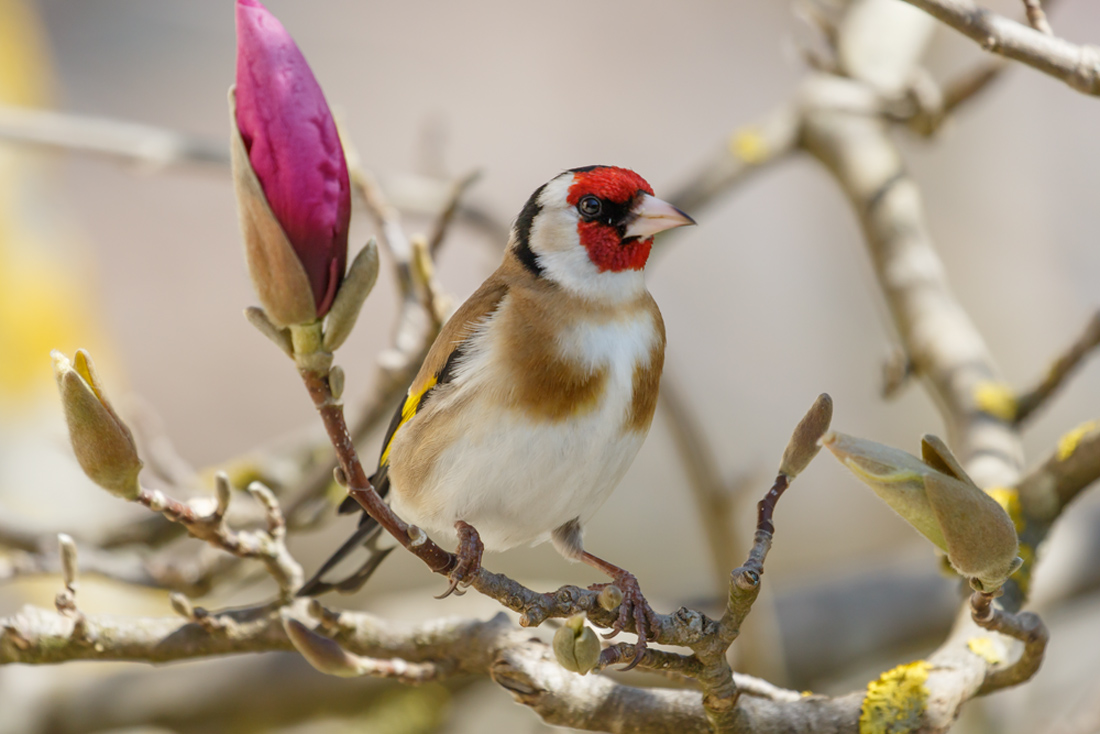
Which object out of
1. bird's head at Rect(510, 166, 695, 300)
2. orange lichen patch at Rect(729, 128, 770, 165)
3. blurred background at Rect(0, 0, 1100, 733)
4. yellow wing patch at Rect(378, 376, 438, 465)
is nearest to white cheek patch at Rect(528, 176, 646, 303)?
bird's head at Rect(510, 166, 695, 300)

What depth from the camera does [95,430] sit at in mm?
788

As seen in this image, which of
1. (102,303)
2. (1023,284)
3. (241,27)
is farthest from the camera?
(102,303)

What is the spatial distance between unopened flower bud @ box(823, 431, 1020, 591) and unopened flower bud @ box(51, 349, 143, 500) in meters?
0.56

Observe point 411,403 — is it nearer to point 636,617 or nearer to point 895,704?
point 636,617

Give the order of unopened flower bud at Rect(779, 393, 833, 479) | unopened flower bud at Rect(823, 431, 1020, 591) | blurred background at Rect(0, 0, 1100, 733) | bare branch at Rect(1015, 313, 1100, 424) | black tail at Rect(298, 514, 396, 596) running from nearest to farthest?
unopened flower bud at Rect(823, 431, 1020, 591) → unopened flower bud at Rect(779, 393, 833, 479) → black tail at Rect(298, 514, 396, 596) → bare branch at Rect(1015, 313, 1100, 424) → blurred background at Rect(0, 0, 1100, 733)

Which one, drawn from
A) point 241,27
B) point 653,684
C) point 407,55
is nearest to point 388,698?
point 653,684

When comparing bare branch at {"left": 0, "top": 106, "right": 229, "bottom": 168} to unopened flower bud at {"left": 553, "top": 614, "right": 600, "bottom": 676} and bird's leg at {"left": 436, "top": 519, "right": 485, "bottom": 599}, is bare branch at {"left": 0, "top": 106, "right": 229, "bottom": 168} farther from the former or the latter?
unopened flower bud at {"left": 553, "top": 614, "right": 600, "bottom": 676}

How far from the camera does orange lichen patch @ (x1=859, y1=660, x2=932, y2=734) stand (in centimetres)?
107

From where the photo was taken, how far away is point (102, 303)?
5.59 m

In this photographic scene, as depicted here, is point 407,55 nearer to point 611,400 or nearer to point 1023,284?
point 1023,284

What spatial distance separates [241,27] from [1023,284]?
533cm

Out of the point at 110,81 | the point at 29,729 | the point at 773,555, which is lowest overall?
the point at 773,555

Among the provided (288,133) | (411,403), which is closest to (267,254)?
(288,133)

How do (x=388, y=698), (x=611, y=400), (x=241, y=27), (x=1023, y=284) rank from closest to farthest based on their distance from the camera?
(x=241, y=27)
(x=611, y=400)
(x=388, y=698)
(x=1023, y=284)
